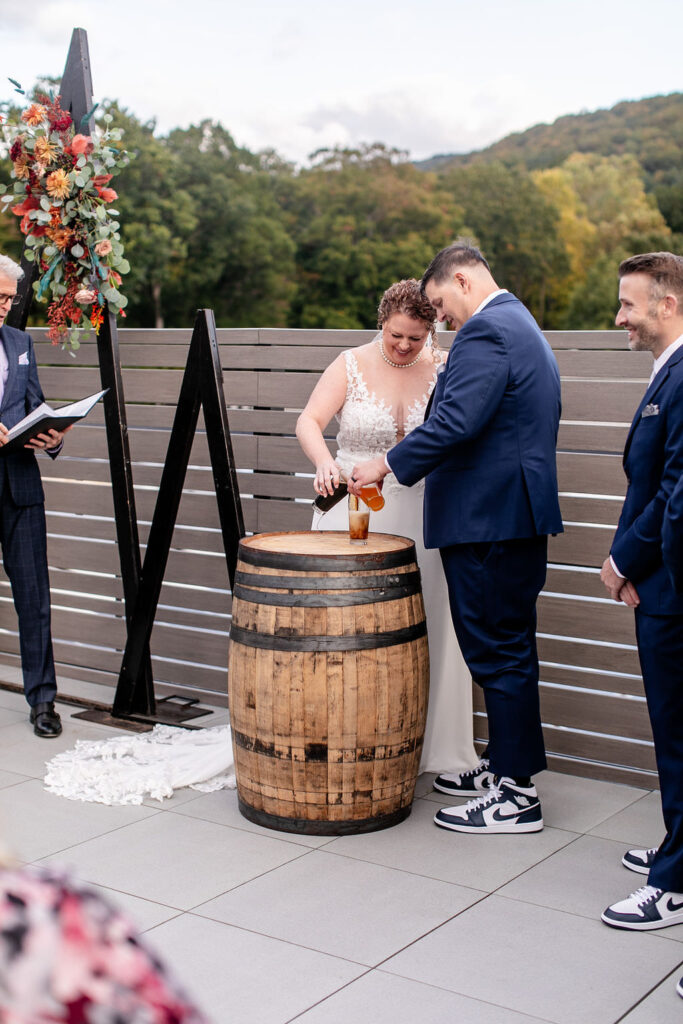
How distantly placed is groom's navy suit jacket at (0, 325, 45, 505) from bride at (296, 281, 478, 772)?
122 cm

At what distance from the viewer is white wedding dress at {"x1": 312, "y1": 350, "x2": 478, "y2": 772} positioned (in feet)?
13.2

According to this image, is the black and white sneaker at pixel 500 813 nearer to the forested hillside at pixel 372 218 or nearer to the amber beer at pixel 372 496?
the amber beer at pixel 372 496

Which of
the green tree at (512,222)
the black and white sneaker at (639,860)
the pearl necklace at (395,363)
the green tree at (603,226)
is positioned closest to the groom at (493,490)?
the black and white sneaker at (639,860)

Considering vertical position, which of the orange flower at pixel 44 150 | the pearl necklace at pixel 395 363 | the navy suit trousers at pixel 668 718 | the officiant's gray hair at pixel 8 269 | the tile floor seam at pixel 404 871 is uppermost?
the orange flower at pixel 44 150

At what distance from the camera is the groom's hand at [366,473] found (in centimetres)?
364

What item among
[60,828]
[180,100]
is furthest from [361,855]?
[180,100]

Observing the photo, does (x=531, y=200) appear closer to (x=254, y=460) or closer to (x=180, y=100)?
(x=180, y=100)

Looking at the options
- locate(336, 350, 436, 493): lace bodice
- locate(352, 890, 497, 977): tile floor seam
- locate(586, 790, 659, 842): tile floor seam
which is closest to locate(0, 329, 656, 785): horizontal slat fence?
locate(586, 790, 659, 842): tile floor seam

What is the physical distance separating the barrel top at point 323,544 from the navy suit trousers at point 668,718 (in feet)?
2.97

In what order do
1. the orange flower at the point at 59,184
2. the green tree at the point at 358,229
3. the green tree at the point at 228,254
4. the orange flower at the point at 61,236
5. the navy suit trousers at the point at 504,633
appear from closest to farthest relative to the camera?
the navy suit trousers at the point at 504,633 < the orange flower at the point at 59,184 < the orange flower at the point at 61,236 < the green tree at the point at 228,254 < the green tree at the point at 358,229

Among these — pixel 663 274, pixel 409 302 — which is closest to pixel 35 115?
pixel 409 302

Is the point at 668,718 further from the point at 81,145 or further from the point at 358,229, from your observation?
the point at 358,229

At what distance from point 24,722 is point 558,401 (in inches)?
107

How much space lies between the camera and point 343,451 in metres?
4.15
